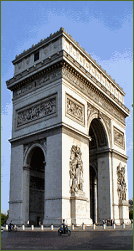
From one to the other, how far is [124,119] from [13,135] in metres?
16.3

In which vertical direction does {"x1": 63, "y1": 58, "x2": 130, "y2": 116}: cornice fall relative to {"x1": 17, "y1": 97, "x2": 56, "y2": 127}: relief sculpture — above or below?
above

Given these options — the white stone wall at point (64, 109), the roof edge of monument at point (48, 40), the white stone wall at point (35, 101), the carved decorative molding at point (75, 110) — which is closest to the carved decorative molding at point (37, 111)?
the white stone wall at point (35, 101)

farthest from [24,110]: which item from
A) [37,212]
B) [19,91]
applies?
[37,212]

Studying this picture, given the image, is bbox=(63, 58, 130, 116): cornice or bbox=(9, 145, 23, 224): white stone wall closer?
bbox=(9, 145, 23, 224): white stone wall

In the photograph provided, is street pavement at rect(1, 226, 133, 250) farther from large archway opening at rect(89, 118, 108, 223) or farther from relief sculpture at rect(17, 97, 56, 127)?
large archway opening at rect(89, 118, 108, 223)

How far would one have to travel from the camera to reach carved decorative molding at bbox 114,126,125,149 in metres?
35.9

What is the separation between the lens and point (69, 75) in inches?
1083

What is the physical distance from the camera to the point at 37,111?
27859 mm

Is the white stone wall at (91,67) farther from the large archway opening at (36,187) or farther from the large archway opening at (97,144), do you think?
the large archway opening at (36,187)

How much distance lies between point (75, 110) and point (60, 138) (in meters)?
4.00

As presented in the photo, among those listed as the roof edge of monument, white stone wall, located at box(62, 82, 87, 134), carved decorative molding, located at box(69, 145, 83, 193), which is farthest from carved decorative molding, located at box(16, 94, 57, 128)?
the roof edge of monument

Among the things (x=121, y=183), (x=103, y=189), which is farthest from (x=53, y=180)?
(x=121, y=183)

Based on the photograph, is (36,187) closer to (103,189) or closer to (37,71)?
(103,189)

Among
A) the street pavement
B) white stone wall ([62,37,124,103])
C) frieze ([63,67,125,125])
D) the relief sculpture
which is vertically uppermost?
white stone wall ([62,37,124,103])
